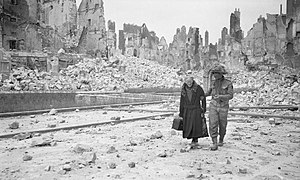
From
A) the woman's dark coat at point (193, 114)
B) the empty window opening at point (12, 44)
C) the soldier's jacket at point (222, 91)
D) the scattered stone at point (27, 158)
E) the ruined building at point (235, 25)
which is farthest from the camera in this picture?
the ruined building at point (235, 25)

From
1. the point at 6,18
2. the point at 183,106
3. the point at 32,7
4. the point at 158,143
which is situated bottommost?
the point at 158,143

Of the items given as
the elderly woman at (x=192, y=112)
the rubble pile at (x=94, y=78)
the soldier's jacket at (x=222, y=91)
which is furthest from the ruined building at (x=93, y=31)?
the soldier's jacket at (x=222, y=91)

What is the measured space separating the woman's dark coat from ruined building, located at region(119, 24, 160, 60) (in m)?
54.4

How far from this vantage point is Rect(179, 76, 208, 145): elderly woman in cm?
586

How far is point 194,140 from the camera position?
5980mm

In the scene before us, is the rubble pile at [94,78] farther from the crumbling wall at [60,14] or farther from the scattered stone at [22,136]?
the scattered stone at [22,136]

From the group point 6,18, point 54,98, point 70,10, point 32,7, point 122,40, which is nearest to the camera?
point 54,98

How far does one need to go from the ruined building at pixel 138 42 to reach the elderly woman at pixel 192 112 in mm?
54308

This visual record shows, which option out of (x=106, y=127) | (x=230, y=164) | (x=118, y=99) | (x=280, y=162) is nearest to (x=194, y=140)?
(x=230, y=164)

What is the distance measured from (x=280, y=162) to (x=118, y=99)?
1335cm

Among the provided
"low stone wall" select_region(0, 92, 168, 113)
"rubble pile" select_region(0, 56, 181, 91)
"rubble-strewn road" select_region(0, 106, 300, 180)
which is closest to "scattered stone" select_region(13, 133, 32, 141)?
"rubble-strewn road" select_region(0, 106, 300, 180)

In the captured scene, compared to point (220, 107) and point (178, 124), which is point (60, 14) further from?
point (220, 107)

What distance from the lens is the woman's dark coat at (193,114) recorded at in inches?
230

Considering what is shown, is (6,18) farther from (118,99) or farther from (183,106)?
(183,106)
